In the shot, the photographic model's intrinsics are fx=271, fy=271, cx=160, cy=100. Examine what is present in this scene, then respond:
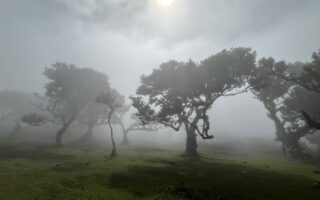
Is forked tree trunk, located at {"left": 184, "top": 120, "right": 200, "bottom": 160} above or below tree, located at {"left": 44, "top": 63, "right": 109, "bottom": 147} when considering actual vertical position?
below

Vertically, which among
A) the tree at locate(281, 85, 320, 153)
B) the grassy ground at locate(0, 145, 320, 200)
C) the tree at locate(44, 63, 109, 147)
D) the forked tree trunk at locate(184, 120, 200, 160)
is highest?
the tree at locate(44, 63, 109, 147)

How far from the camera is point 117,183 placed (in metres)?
31.2

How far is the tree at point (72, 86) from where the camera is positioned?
87.6 metres

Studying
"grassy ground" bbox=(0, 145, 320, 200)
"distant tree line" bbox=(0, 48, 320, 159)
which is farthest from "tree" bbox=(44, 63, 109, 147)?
"grassy ground" bbox=(0, 145, 320, 200)

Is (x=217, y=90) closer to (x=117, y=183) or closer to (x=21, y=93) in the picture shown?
(x=117, y=183)

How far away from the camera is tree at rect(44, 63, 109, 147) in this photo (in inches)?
3450

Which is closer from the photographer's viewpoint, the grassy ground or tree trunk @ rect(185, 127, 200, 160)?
the grassy ground

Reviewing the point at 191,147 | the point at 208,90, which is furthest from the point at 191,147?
the point at 208,90

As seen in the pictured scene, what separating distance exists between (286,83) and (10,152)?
236 feet

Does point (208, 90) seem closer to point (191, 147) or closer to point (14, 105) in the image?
point (191, 147)

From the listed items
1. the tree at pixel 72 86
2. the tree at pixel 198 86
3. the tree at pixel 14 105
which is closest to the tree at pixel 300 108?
the tree at pixel 198 86

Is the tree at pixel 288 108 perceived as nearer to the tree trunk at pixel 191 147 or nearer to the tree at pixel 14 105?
the tree trunk at pixel 191 147

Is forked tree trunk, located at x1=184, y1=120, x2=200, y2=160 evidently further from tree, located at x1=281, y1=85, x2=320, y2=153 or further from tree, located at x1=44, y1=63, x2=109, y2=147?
tree, located at x1=44, y1=63, x2=109, y2=147

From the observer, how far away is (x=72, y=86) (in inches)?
3568
